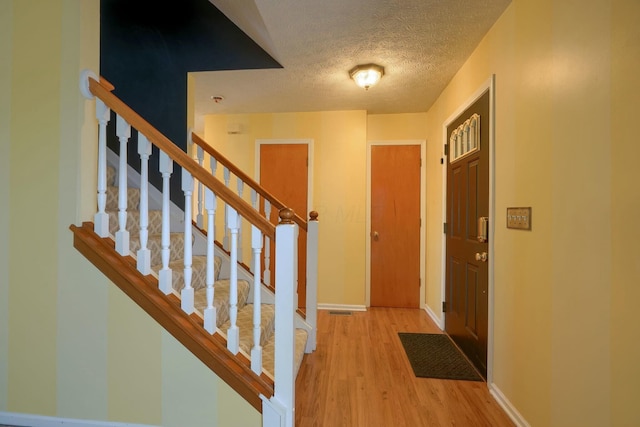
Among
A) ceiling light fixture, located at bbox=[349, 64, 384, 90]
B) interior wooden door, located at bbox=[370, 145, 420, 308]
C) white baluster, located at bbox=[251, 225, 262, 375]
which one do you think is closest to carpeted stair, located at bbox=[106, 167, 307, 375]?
white baluster, located at bbox=[251, 225, 262, 375]

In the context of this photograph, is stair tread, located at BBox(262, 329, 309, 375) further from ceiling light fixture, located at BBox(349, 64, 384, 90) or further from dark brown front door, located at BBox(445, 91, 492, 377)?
ceiling light fixture, located at BBox(349, 64, 384, 90)

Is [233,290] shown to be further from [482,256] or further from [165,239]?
[482,256]

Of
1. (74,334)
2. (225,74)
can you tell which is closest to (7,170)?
(74,334)

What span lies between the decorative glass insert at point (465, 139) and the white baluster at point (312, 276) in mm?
1338

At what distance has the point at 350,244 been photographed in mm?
3467

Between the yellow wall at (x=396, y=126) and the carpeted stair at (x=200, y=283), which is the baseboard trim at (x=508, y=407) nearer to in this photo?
the carpeted stair at (x=200, y=283)

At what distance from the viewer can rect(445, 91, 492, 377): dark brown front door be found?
6.64 feet

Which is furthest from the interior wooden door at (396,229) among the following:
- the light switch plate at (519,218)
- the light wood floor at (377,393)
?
the light switch plate at (519,218)

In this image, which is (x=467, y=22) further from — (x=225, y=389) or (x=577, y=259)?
(x=225, y=389)

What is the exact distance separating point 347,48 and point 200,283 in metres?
2.01

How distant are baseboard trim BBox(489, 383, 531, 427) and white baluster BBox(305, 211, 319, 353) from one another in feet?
4.15

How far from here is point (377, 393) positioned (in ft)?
6.01

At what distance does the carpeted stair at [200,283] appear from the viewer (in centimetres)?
171

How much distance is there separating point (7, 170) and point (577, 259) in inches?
106
